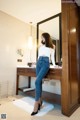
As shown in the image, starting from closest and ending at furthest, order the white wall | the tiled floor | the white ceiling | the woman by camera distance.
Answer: the tiled floor
the woman
the white ceiling
the white wall

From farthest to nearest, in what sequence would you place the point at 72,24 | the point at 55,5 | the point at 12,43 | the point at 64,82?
the point at 12,43, the point at 55,5, the point at 72,24, the point at 64,82

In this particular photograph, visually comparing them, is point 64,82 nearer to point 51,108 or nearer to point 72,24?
point 51,108

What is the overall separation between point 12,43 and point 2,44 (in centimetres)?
29

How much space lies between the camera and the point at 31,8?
241 cm

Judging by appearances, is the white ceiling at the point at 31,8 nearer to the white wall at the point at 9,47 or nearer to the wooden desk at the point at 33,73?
the white wall at the point at 9,47

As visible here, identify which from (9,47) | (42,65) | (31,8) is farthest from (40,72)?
(31,8)

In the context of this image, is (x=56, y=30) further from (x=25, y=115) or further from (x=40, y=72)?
(x=25, y=115)

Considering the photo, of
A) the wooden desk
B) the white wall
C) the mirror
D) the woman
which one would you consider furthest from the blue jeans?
the white wall

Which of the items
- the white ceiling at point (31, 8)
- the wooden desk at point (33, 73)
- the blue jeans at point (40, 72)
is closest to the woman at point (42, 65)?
the blue jeans at point (40, 72)

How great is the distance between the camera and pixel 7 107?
6.54 ft

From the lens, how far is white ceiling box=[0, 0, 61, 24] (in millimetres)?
2189

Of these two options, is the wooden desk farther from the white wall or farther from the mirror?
the mirror

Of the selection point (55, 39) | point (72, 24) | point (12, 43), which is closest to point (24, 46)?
point (12, 43)

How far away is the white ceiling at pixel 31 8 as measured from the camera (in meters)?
2.19
